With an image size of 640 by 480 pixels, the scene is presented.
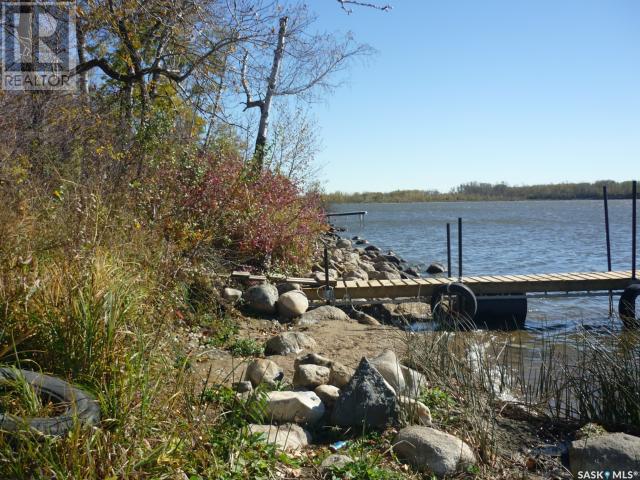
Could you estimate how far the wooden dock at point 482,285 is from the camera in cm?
1138

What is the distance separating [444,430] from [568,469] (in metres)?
1.00

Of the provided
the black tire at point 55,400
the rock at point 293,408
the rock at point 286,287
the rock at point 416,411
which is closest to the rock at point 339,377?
the rock at point 293,408

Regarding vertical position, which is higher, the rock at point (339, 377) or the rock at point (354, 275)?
the rock at point (354, 275)

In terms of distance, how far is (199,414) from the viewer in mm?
4000

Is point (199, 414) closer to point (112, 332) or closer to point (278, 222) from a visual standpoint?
point (112, 332)

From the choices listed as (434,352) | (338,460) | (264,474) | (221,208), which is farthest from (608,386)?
(221,208)

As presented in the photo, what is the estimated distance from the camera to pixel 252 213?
11.3 metres

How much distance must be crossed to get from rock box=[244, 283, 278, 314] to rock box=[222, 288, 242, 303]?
38 centimetres

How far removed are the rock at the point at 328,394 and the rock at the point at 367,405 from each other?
330 mm

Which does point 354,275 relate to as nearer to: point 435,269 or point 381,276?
point 381,276

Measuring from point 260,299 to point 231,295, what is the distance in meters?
0.63

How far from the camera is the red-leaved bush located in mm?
10273

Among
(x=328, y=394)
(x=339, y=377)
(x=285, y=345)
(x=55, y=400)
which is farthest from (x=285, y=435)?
(x=285, y=345)

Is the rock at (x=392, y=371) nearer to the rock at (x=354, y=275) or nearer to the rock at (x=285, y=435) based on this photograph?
the rock at (x=285, y=435)
